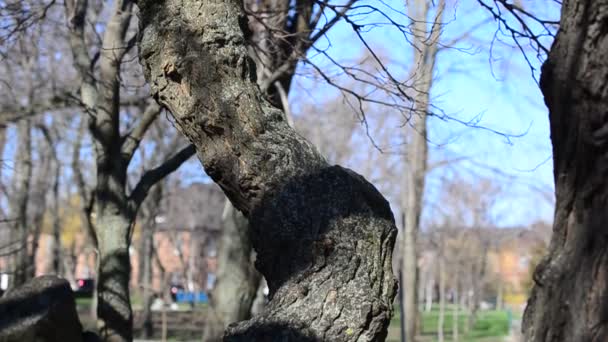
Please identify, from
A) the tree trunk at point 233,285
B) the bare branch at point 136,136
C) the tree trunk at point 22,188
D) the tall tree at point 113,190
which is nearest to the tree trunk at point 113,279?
the tall tree at point 113,190

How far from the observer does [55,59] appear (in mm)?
22375

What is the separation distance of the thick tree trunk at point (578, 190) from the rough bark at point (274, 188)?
3.29ft

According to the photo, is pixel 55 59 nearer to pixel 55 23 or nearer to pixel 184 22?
pixel 55 23

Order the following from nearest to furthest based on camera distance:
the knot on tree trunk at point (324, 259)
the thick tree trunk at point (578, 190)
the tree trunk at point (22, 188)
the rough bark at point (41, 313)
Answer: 1. the thick tree trunk at point (578, 190)
2. the knot on tree trunk at point (324, 259)
3. the rough bark at point (41, 313)
4. the tree trunk at point (22, 188)

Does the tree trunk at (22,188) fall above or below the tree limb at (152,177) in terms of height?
above

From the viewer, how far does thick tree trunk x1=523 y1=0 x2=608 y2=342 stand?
302 centimetres

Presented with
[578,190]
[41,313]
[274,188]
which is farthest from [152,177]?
[578,190]

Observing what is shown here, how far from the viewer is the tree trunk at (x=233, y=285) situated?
12023 mm

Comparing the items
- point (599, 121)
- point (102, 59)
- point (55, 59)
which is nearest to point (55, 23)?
point (102, 59)

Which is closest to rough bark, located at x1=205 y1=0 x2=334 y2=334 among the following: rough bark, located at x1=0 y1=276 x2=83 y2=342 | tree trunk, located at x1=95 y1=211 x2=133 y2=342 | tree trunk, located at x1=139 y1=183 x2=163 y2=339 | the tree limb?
the tree limb

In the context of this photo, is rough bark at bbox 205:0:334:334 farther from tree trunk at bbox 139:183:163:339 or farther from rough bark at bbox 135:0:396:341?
tree trunk at bbox 139:183:163:339

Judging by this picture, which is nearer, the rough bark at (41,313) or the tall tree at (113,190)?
the rough bark at (41,313)

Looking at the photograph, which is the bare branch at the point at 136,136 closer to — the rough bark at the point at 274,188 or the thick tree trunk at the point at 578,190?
the rough bark at the point at 274,188

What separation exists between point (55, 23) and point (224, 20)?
7213mm
